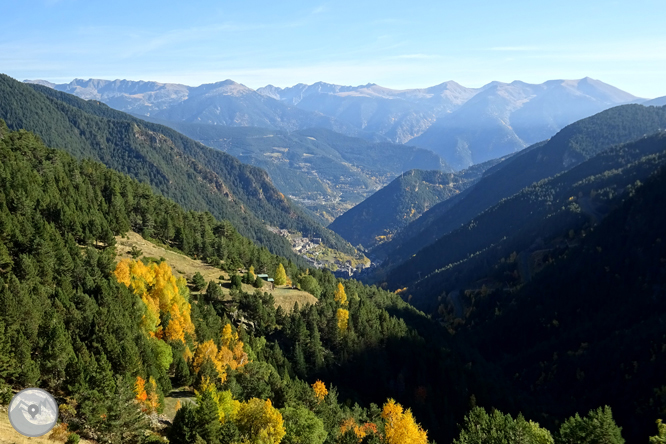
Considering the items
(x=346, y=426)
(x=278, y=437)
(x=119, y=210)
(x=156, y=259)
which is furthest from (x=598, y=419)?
(x=119, y=210)

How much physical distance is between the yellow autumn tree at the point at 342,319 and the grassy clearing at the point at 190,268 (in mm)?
9021

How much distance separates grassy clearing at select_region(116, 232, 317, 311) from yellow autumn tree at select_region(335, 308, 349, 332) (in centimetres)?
902

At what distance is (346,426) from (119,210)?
86.1m

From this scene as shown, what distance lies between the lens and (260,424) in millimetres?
54562

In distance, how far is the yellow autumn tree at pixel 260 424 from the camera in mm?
52775

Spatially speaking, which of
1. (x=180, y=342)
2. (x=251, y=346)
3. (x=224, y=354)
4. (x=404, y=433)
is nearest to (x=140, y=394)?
(x=180, y=342)

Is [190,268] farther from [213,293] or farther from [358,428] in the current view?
[358,428]

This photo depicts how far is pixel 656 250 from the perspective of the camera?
18662cm

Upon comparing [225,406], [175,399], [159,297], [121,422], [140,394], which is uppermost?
[159,297]

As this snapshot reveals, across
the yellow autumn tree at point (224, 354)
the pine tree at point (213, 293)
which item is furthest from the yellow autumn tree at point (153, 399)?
the pine tree at point (213, 293)

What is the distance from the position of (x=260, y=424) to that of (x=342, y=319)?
6590 centimetres

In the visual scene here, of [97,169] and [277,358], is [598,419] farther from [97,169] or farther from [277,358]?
[97,169]

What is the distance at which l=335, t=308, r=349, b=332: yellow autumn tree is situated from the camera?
4668 inches

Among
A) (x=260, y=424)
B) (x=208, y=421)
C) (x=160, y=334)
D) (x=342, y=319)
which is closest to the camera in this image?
(x=208, y=421)
